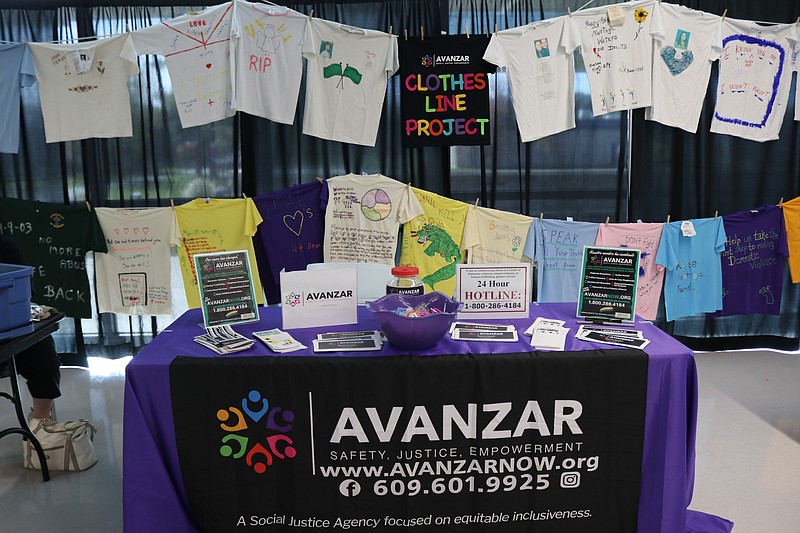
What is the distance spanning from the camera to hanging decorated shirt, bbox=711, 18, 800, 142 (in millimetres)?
4012

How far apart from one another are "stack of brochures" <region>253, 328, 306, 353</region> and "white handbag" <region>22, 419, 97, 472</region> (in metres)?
1.20

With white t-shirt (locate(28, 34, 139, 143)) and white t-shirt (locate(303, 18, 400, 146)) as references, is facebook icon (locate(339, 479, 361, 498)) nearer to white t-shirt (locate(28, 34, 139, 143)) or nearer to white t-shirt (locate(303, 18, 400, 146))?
white t-shirt (locate(303, 18, 400, 146))

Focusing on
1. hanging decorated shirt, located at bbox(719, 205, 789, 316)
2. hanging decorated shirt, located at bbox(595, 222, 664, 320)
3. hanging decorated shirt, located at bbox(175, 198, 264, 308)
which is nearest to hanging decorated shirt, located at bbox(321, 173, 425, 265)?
hanging decorated shirt, located at bbox(175, 198, 264, 308)

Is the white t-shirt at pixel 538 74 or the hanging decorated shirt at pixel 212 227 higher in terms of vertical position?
the white t-shirt at pixel 538 74

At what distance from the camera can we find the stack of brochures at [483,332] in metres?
2.25

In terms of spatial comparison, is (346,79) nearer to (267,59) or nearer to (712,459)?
(267,59)

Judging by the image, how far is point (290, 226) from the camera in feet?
13.2

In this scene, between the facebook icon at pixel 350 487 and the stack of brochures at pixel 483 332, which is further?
the stack of brochures at pixel 483 332

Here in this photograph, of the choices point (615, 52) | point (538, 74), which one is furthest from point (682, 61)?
point (538, 74)

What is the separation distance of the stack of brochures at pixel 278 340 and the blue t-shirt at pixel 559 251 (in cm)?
212

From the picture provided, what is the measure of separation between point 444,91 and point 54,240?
2524 mm

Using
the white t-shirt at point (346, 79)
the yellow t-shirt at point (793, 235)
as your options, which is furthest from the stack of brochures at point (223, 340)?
the yellow t-shirt at point (793, 235)

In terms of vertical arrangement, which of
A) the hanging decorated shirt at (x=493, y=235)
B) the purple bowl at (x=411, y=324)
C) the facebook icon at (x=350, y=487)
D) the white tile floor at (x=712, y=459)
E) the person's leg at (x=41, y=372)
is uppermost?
the hanging decorated shirt at (x=493, y=235)

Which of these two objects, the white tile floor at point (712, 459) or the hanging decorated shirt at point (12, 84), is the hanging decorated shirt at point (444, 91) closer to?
the white tile floor at point (712, 459)
